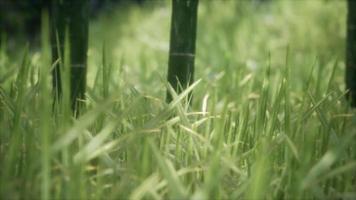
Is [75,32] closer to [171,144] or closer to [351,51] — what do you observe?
Answer: [171,144]

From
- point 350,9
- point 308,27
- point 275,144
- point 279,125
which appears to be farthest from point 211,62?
point 275,144

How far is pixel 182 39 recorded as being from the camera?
1487 millimetres

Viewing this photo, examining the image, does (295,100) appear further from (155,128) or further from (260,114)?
(155,128)

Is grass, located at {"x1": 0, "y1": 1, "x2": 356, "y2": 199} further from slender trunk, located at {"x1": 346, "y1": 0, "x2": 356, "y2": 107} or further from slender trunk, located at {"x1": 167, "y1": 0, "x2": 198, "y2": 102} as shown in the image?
slender trunk, located at {"x1": 346, "y1": 0, "x2": 356, "y2": 107}

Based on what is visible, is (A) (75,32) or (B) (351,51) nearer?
(A) (75,32)

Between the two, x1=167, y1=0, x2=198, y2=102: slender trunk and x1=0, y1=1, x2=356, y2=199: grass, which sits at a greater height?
x1=167, y1=0, x2=198, y2=102: slender trunk

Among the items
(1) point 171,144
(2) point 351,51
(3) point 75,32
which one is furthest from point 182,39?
(2) point 351,51

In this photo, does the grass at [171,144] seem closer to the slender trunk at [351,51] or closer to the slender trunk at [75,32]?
the slender trunk at [75,32]

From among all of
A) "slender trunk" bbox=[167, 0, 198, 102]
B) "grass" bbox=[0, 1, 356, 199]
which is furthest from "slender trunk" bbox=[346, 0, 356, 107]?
"slender trunk" bbox=[167, 0, 198, 102]

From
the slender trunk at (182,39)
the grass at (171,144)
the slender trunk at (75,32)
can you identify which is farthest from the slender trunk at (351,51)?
the slender trunk at (75,32)

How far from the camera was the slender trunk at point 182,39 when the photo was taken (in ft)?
4.83

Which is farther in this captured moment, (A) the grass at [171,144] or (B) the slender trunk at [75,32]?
(B) the slender trunk at [75,32]

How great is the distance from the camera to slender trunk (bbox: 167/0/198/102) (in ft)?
4.83

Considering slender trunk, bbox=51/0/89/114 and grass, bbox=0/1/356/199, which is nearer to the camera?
grass, bbox=0/1/356/199
